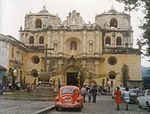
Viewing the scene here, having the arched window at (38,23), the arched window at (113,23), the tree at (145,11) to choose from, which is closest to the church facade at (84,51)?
the arched window at (113,23)

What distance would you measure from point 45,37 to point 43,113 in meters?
49.8

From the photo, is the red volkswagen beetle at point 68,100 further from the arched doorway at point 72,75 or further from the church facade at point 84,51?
the arched doorway at point 72,75

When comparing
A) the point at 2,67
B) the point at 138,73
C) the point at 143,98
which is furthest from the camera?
the point at 138,73

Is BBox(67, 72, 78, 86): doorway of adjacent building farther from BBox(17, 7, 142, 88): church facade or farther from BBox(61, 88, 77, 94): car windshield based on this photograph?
BBox(61, 88, 77, 94): car windshield

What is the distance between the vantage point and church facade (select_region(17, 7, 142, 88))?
67250 millimetres

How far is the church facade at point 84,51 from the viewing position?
6725cm

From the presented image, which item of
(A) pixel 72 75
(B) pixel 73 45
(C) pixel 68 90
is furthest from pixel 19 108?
(B) pixel 73 45

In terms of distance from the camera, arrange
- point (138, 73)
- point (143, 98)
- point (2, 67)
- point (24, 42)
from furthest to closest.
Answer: point (24, 42) → point (138, 73) → point (2, 67) → point (143, 98)

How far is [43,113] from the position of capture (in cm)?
2031

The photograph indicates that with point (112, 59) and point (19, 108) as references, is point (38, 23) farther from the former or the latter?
point (19, 108)

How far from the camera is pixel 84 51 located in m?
68.0

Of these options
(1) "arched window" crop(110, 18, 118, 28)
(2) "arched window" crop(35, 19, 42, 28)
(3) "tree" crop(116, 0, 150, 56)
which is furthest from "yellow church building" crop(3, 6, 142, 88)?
(3) "tree" crop(116, 0, 150, 56)

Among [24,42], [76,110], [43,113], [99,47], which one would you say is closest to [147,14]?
[76,110]

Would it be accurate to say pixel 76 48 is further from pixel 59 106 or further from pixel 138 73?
pixel 59 106
